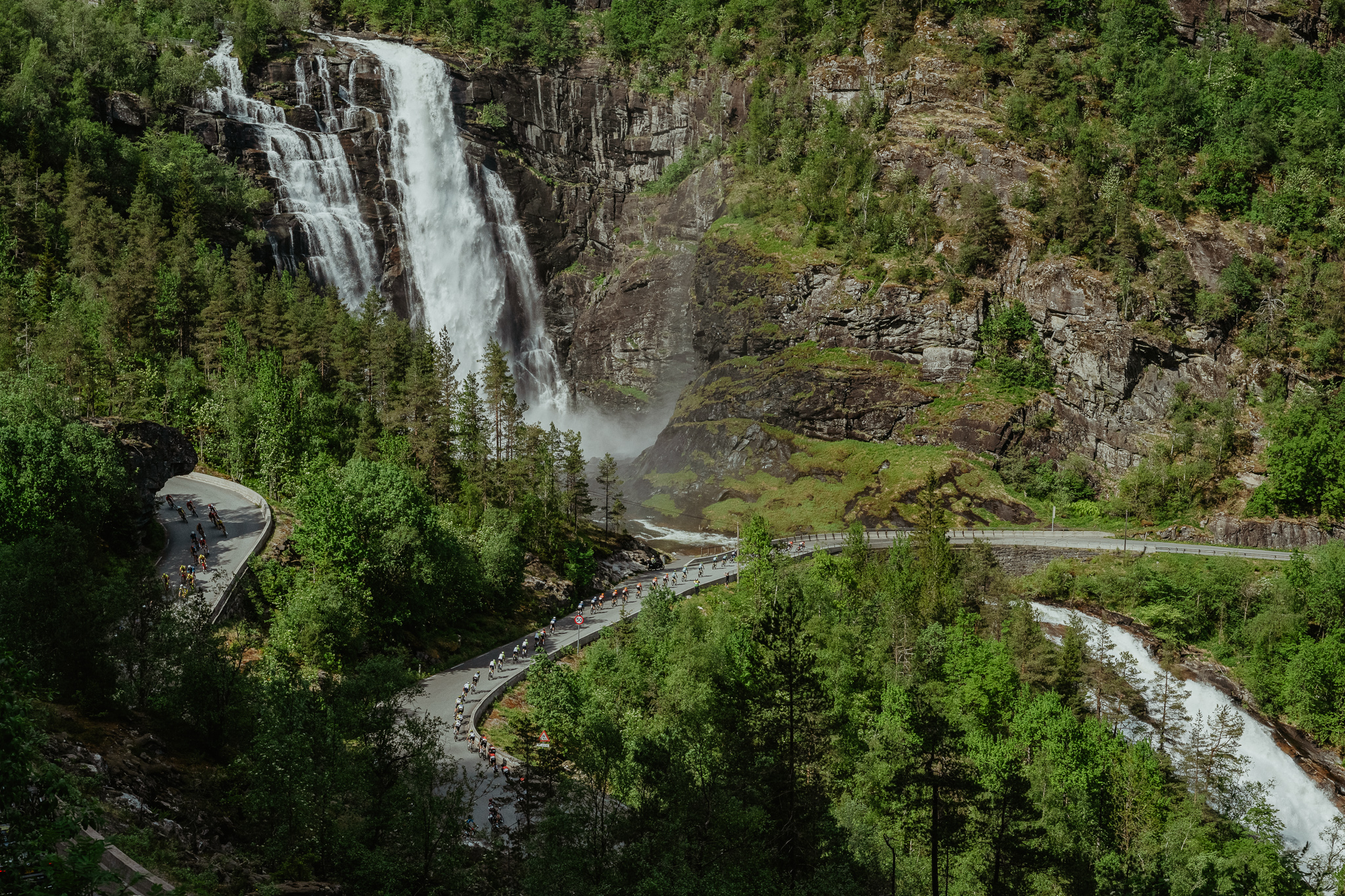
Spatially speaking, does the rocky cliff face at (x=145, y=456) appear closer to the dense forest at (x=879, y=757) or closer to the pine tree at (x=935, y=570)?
the dense forest at (x=879, y=757)

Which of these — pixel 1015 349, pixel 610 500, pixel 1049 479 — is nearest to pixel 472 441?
pixel 610 500

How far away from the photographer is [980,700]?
49.3 m

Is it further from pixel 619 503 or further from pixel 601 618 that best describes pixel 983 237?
pixel 601 618

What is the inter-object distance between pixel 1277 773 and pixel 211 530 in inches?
2561

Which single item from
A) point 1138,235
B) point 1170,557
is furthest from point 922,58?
point 1170,557

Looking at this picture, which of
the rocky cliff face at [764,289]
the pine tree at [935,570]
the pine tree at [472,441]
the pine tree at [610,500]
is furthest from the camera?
the rocky cliff face at [764,289]

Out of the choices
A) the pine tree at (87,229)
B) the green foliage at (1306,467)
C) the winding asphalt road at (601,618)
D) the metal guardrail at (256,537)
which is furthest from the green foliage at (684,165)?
the metal guardrail at (256,537)

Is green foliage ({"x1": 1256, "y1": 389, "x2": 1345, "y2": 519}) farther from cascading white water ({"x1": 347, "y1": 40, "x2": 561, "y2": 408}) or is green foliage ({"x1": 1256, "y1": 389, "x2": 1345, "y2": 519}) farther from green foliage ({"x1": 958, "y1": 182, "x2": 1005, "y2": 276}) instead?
cascading white water ({"x1": 347, "y1": 40, "x2": 561, "y2": 408})

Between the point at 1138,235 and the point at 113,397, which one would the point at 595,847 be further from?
the point at 1138,235

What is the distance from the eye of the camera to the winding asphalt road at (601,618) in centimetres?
3706

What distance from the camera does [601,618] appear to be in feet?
193

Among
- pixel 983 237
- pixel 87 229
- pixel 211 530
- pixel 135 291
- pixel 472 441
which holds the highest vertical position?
pixel 87 229

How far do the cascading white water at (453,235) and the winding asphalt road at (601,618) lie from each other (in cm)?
5517

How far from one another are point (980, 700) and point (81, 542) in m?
44.0
